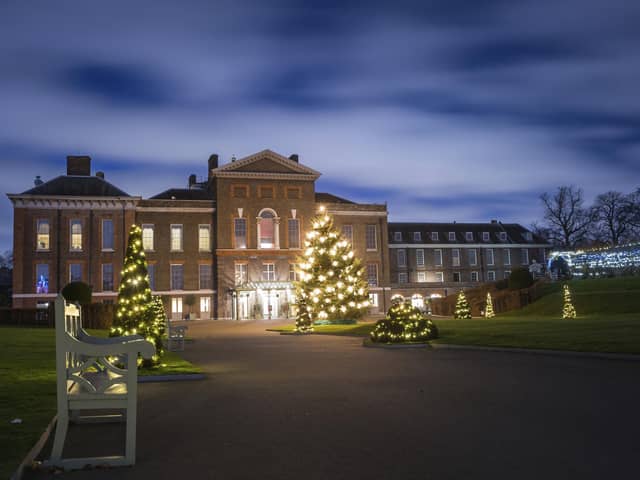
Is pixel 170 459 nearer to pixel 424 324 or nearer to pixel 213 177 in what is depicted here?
pixel 424 324

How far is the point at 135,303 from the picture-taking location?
517 inches

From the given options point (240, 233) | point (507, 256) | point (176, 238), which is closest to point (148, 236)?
point (176, 238)

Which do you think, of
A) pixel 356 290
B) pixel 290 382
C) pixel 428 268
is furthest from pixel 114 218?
pixel 290 382

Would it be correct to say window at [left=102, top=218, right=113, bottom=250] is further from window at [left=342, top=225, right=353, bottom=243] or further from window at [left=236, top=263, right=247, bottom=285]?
window at [left=342, top=225, right=353, bottom=243]

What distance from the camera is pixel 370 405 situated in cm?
803

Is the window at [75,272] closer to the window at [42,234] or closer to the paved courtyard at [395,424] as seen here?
the window at [42,234]

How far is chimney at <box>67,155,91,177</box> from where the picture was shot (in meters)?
52.7

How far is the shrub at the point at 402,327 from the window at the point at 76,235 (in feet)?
126

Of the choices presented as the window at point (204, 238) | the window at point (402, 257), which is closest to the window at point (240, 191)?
the window at point (204, 238)

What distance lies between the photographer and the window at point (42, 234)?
164 feet

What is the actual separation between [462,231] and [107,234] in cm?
4236

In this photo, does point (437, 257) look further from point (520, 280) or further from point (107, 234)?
point (107, 234)

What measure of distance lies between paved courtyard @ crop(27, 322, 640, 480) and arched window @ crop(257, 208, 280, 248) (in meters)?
42.8

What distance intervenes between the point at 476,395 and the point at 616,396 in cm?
192
